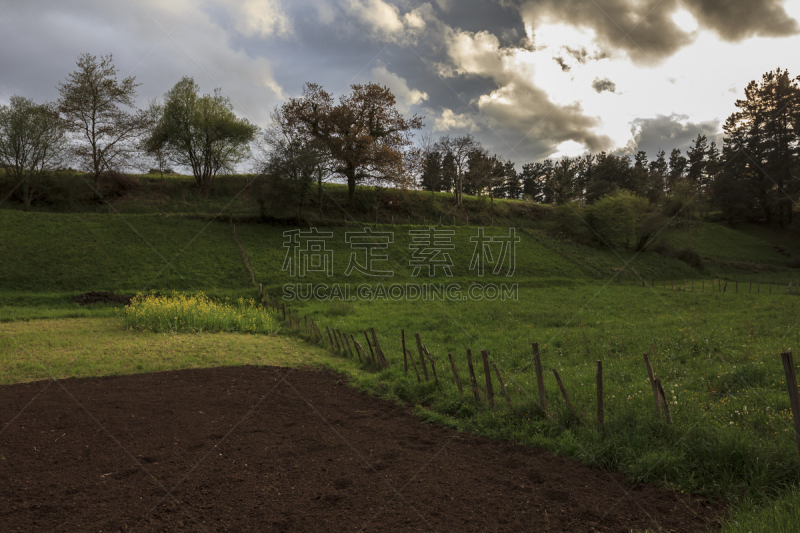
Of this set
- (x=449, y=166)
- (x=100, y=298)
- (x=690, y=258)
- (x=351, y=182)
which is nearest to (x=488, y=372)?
(x=100, y=298)

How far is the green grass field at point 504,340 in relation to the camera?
17.7ft

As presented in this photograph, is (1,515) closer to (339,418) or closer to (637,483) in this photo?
(339,418)

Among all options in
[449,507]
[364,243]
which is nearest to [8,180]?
[364,243]

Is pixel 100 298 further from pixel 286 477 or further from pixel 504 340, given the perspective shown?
pixel 286 477

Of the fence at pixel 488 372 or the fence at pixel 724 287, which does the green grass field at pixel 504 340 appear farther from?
the fence at pixel 724 287

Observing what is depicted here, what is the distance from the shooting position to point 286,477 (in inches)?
210

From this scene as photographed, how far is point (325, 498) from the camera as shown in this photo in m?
4.84

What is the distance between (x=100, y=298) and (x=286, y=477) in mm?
24348

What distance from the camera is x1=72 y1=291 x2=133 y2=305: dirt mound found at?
23.2 m

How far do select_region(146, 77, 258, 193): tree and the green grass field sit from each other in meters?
11.8

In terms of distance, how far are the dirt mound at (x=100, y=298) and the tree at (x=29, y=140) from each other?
23533 mm

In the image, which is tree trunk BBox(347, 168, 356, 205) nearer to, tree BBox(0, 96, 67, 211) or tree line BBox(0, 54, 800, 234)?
tree line BBox(0, 54, 800, 234)

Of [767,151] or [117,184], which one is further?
[767,151]

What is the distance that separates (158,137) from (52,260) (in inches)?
1007
